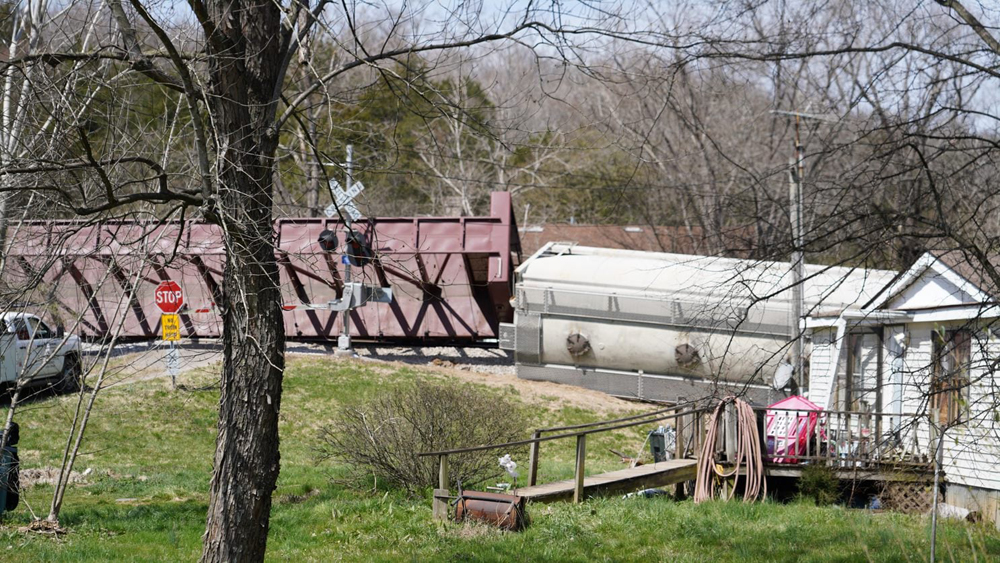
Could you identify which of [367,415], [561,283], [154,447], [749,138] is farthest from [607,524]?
[749,138]

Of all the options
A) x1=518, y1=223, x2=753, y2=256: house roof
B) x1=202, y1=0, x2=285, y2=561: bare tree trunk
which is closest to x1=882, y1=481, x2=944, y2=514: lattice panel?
x1=202, y1=0, x2=285, y2=561: bare tree trunk

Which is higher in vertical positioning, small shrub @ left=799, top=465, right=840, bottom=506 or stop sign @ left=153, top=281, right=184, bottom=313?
Result: stop sign @ left=153, top=281, right=184, bottom=313

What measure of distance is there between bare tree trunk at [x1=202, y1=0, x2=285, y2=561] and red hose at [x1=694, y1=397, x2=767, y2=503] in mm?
8723

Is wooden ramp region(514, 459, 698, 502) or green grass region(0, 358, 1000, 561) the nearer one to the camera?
green grass region(0, 358, 1000, 561)

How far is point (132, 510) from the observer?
457 inches

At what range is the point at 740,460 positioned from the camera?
45.1 ft

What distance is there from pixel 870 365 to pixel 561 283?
348 inches

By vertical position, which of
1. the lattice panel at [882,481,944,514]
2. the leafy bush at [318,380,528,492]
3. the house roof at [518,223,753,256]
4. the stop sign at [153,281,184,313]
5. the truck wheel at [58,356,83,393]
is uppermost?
the house roof at [518,223,753,256]

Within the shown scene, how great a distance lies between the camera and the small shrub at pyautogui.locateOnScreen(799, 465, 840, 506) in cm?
1385

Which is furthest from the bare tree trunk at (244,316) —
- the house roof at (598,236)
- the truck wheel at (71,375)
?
the house roof at (598,236)

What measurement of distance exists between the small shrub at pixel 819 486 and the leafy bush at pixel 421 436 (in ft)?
14.8

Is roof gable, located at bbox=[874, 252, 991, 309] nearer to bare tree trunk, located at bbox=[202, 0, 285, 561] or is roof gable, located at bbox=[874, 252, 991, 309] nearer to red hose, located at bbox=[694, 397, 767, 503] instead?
red hose, located at bbox=[694, 397, 767, 503]

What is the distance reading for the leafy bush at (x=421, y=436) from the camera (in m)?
12.3

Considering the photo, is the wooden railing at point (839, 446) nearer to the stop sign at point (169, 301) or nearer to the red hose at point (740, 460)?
the red hose at point (740, 460)
